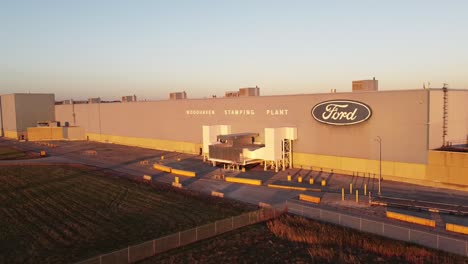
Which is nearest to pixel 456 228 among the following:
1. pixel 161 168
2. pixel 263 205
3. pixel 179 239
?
pixel 263 205

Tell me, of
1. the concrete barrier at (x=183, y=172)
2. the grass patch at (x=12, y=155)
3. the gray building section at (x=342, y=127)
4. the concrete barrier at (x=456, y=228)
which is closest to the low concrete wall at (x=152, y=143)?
the gray building section at (x=342, y=127)

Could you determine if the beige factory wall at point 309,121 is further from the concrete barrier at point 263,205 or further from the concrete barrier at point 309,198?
the concrete barrier at point 263,205

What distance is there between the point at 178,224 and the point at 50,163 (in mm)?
38081

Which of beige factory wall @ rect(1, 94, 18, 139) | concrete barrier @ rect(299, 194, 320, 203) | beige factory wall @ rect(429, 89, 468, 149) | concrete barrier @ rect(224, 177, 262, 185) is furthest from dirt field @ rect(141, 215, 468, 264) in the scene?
beige factory wall @ rect(1, 94, 18, 139)

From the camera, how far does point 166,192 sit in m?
37.8

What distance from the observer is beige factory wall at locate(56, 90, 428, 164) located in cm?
4053

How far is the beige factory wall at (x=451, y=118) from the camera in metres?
39.8

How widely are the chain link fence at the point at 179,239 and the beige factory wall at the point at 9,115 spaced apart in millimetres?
94091

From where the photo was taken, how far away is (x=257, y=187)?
3988cm

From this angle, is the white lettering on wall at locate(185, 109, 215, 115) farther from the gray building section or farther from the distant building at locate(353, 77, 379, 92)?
the distant building at locate(353, 77, 379, 92)

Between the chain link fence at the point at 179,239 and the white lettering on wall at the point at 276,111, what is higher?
the white lettering on wall at the point at 276,111

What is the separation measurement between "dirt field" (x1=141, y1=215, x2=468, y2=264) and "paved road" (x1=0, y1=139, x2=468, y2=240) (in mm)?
4447

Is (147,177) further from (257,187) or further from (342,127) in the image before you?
(342,127)

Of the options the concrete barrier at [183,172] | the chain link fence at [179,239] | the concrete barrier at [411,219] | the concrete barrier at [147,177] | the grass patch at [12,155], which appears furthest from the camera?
the grass patch at [12,155]
